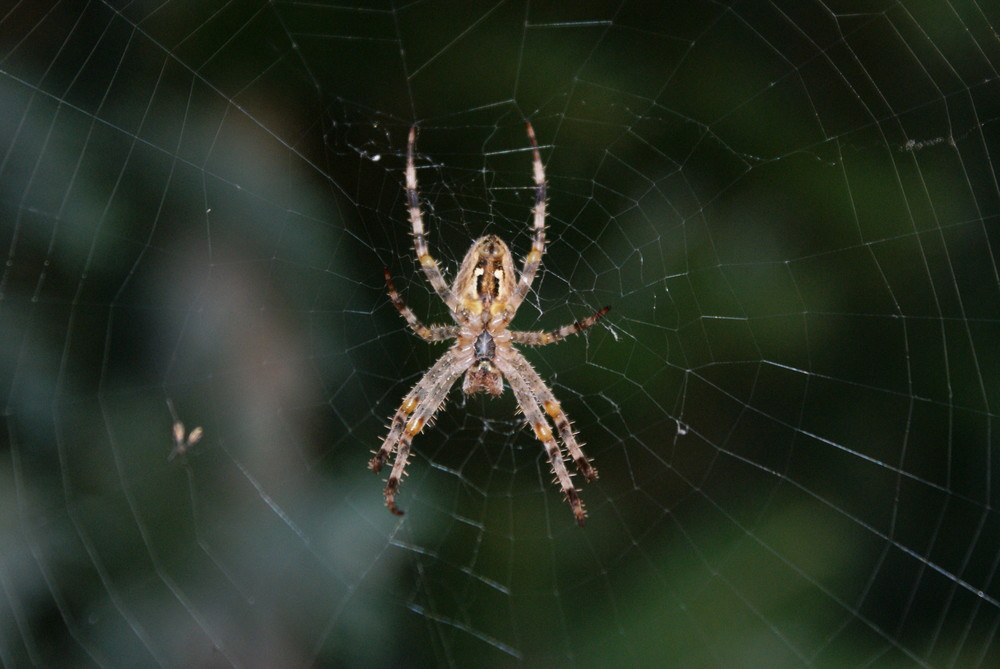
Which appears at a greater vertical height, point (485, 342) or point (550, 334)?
point (550, 334)

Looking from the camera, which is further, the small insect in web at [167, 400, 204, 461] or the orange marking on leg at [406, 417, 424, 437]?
the orange marking on leg at [406, 417, 424, 437]

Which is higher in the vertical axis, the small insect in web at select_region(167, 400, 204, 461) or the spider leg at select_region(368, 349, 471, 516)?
the spider leg at select_region(368, 349, 471, 516)

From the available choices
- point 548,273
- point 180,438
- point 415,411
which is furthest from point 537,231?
point 180,438

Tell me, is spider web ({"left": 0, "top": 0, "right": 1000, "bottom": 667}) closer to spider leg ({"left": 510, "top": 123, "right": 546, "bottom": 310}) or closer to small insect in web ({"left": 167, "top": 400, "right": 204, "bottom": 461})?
small insect in web ({"left": 167, "top": 400, "right": 204, "bottom": 461})

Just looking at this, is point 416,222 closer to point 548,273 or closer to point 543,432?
point 548,273

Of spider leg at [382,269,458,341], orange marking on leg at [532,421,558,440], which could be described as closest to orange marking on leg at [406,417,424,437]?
spider leg at [382,269,458,341]

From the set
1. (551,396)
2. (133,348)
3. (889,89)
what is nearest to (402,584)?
(551,396)

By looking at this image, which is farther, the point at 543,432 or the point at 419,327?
the point at 543,432
